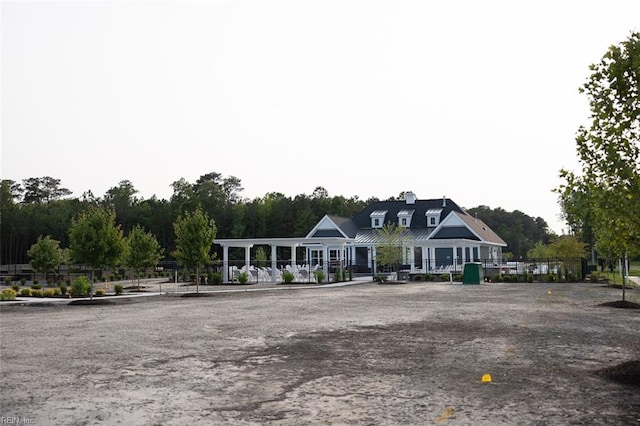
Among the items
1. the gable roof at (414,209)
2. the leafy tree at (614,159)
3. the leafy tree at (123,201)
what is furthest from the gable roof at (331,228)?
the leafy tree at (614,159)

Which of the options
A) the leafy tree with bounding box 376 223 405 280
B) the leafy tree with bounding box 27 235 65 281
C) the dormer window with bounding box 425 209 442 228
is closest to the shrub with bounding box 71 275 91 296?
the leafy tree with bounding box 27 235 65 281

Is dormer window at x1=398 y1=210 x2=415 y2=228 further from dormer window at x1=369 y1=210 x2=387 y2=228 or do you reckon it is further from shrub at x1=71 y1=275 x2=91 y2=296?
shrub at x1=71 y1=275 x2=91 y2=296

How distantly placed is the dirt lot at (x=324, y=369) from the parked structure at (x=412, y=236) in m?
32.3

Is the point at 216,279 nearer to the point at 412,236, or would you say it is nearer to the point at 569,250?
the point at 412,236

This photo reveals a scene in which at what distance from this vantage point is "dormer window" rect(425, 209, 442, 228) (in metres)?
55.4

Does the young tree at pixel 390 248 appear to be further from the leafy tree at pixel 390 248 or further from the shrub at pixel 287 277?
the shrub at pixel 287 277

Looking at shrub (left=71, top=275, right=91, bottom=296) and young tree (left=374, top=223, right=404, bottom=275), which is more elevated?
young tree (left=374, top=223, right=404, bottom=275)

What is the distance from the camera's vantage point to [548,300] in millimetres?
22266

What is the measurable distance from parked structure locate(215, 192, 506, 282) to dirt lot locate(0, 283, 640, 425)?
32319 mm

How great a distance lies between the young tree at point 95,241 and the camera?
2533cm

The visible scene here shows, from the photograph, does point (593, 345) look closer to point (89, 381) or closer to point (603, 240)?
point (603, 240)

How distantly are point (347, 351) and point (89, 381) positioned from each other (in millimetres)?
4330

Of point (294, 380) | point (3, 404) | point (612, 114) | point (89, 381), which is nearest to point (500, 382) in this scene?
point (294, 380)

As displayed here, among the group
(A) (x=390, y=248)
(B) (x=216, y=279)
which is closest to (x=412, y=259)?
(A) (x=390, y=248)
